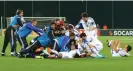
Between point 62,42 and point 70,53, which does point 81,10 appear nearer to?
point 62,42

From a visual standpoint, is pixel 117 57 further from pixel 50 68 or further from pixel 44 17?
pixel 44 17

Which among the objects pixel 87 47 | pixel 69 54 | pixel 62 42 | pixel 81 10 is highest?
pixel 81 10

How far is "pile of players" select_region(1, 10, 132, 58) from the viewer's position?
730 inches

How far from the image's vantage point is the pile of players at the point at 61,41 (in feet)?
60.8

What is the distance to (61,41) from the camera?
18859 mm

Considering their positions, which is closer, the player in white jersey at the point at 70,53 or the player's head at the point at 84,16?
the player in white jersey at the point at 70,53

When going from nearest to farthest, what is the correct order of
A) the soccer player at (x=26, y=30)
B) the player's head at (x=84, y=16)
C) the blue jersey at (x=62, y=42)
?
the blue jersey at (x=62, y=42)
the player's head at (x=84, y=16)
the soccer player at (x=26, y=30)

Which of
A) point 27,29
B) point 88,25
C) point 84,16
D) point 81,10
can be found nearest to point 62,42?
point 84,16

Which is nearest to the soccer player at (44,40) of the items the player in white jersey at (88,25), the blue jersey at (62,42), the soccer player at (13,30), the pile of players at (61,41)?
the pile of players at (61,41)

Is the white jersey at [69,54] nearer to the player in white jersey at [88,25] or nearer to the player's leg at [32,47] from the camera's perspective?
the player's leg at [32,47]

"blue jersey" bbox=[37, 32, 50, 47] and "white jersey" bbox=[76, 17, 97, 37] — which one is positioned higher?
"white jersey" bbox=[76, 17, 97, 37]

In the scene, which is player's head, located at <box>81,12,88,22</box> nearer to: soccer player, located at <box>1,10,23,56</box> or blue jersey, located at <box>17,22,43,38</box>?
blue jersey, located at <box>17,22,43,38</box>

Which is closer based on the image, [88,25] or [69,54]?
[69,54]

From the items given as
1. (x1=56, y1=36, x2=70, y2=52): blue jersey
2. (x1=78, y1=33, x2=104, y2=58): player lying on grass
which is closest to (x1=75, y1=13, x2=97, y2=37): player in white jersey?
(x1=78, y1=33, x2=104, y2=58): player lying on grass
